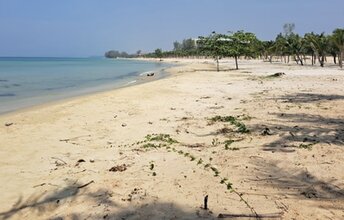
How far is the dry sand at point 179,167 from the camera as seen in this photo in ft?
16.0

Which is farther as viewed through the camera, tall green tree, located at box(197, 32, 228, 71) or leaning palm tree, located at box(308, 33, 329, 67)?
leaning palm tree, located at box(308, 33, 329, 67)

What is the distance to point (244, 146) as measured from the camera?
7582 millimetres

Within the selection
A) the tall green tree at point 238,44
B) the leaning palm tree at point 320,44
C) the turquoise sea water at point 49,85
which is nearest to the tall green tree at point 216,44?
the tall green tree at point 238,44

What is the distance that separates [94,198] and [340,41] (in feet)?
165

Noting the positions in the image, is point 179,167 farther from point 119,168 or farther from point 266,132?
point 266,132

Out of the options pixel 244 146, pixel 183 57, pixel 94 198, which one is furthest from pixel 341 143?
pixel 183 57

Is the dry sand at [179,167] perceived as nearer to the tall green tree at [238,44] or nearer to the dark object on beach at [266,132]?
the dark object on beach at [266,132]

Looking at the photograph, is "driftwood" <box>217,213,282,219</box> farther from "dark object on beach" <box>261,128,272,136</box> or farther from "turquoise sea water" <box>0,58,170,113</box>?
"turquoise sea water" <box>0,58,170,113</box>

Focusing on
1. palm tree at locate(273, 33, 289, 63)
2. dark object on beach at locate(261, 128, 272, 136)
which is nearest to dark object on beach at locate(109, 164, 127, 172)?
dark object on beach at locate(261, 128, 272, 136)

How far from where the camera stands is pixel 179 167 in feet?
21.4

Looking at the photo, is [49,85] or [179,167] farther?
[49,85]

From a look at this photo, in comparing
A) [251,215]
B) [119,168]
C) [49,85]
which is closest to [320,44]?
[49,85]

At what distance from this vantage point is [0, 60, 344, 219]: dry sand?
16.0 ft

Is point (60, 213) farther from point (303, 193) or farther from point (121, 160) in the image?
point (303, 193)
